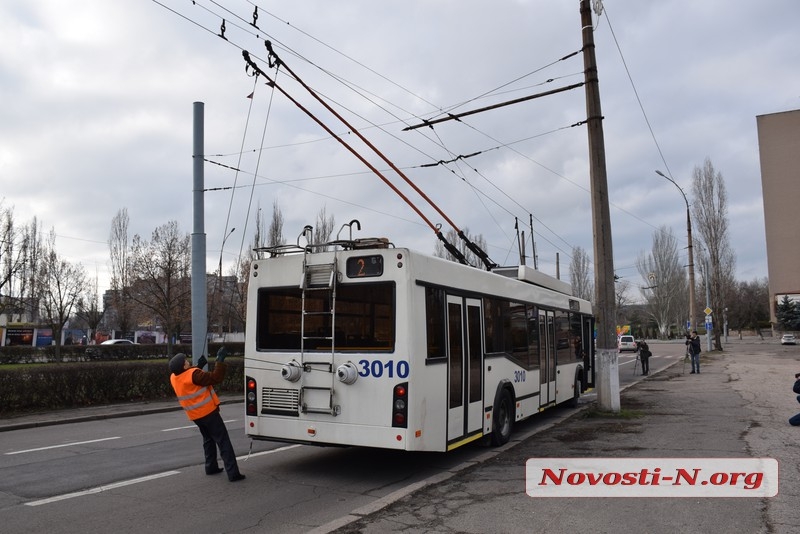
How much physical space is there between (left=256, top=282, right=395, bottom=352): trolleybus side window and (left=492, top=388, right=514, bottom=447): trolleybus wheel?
119 inches

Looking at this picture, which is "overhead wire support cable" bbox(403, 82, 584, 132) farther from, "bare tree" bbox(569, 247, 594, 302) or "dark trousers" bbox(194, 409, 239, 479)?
"bare tree" bbox(569, 247, 594, 302)

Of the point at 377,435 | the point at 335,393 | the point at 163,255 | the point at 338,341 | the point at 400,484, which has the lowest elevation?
the point at 400,484

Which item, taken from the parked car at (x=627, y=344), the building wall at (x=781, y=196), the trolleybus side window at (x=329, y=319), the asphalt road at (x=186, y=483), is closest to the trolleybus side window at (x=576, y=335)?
the asphalt road at (x=186, y=483)

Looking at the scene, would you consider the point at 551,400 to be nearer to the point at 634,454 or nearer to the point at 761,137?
the point at 634,454

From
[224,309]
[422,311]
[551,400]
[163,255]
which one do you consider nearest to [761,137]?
[224,309]

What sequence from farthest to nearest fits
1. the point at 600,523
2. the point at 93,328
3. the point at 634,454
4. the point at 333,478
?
the point at 93,328
the point at 634,454
the point at 333,478
the point at 600,523

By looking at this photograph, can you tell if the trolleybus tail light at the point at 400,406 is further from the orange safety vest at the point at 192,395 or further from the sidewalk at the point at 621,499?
the orange safety vest at the point at 192,395

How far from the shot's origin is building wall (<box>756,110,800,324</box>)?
7106 cm

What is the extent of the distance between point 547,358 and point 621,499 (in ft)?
19.9

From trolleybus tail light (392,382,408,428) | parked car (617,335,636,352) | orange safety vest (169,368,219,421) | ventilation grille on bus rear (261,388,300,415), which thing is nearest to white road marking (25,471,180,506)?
orange safety vest (169,368,219,421)

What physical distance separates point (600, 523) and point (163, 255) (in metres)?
36.0

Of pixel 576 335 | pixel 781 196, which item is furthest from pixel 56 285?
pixel 781 196

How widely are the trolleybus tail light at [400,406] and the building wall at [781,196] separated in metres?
78.1

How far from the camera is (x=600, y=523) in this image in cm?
550
